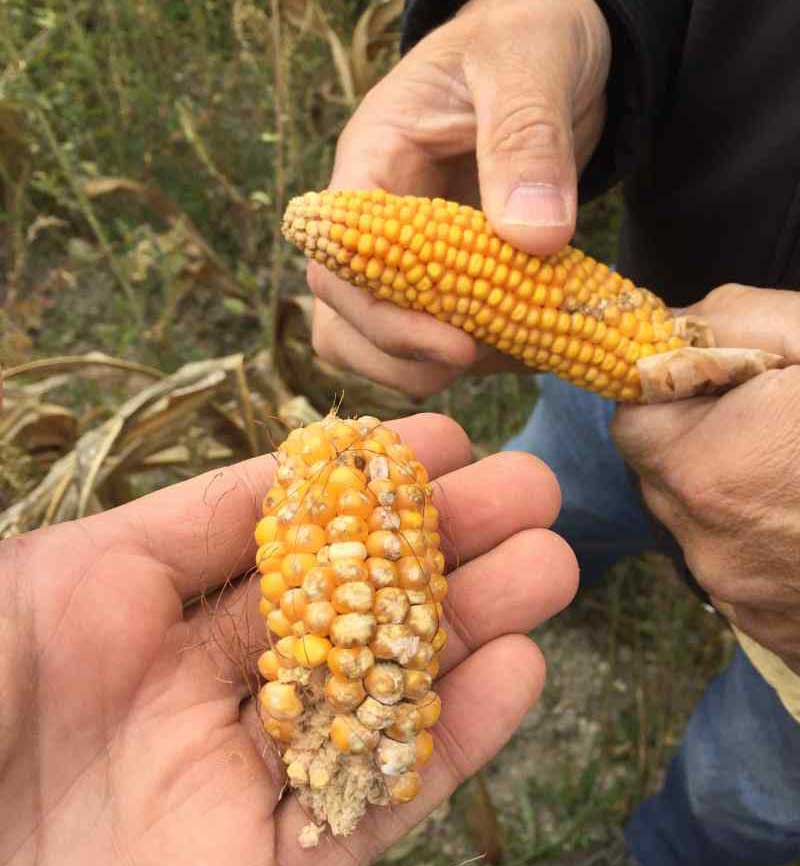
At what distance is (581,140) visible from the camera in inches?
101

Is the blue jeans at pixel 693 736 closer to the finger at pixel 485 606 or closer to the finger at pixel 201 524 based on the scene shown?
the finger at pixel 485 606

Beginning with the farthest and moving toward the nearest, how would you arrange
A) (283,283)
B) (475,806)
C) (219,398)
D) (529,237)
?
(283,283)
(219,398)
(475,806)
(529,237)

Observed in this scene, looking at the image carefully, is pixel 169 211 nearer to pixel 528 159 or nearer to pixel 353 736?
pixel 528 159

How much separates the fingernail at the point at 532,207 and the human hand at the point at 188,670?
24.6 inches

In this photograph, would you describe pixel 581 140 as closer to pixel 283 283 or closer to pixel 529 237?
pixel 529 237

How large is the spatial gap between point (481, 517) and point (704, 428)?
63cm

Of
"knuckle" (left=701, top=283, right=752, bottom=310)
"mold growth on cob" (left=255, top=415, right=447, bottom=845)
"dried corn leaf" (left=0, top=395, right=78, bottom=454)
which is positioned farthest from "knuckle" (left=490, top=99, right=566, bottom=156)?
"dried corn leaf" (left=0, top=395, right=78, bottom=454)

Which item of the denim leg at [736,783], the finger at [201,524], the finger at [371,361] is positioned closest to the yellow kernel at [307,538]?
the finger at [201,524]

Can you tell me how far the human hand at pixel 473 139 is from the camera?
79.3 inches

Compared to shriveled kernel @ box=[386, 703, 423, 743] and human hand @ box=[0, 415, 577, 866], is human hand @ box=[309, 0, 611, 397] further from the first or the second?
shriveled kernel @ box=[386, 703, 423, 743]

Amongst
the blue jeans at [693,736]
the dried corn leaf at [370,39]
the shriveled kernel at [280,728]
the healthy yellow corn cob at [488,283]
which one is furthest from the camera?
the dried corn leaf at [370,39]

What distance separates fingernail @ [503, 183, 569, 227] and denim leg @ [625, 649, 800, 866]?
5.57ft

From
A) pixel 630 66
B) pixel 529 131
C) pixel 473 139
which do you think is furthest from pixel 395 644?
pixel 630 66

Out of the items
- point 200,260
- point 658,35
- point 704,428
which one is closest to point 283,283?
point 200,260
